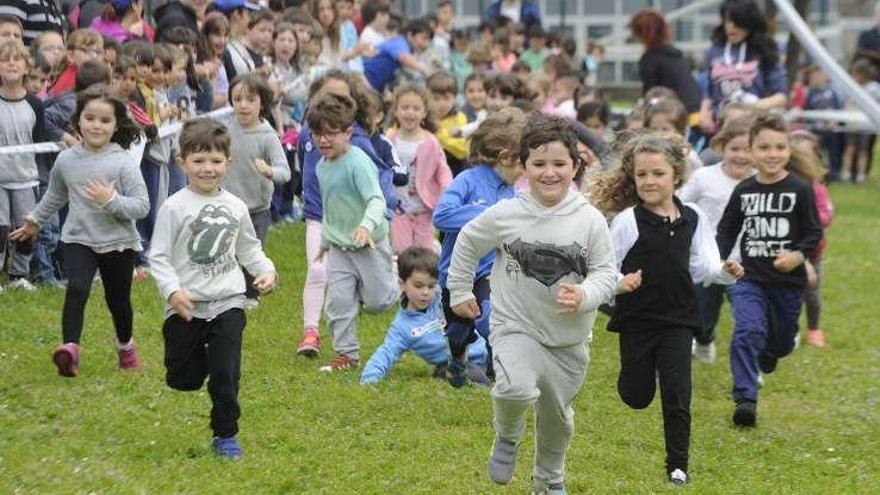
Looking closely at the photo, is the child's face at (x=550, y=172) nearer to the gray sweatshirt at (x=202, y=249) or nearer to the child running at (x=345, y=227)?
the gray sweatshirt at (x=202, y=249)

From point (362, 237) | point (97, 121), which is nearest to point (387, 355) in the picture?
point (362, 237)

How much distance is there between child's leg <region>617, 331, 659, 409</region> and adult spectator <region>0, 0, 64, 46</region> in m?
7.22

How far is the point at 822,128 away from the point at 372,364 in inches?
736

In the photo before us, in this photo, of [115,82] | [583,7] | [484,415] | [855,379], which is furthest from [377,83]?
[583,7]

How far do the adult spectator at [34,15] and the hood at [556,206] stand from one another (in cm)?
734

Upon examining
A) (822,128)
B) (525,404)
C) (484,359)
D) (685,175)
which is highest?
(685,175)

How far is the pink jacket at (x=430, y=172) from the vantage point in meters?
13.0

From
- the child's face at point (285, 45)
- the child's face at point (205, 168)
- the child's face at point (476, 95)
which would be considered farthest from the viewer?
the child's face at point (476, 95)

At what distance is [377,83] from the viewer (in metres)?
19.2

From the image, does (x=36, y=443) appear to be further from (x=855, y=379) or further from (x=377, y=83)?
(x=377, y=83)

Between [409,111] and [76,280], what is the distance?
415cm

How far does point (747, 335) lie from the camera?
32.9 feet

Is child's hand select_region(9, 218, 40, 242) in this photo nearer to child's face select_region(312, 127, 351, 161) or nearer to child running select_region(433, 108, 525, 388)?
child's face select_region(312, 127, 351, 161)

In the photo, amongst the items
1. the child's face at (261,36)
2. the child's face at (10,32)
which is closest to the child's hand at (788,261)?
the child's face at (10,32)
